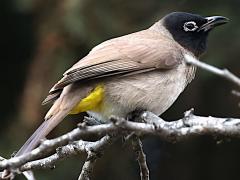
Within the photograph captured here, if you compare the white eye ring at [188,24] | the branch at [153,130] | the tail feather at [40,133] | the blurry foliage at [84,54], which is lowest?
the blurry foliage at [84,54]

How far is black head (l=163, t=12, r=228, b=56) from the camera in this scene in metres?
4.21

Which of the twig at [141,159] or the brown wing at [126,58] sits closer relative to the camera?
the twig at [141,159]

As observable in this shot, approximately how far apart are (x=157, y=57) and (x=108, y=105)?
51 cm

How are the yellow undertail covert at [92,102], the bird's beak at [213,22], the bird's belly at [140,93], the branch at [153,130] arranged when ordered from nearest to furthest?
1. the branch at [153,130]
2. the yellow undertail covert at [92,102]
3. the bird's belly at [140,93]
4. the bird's beak at [213,22]

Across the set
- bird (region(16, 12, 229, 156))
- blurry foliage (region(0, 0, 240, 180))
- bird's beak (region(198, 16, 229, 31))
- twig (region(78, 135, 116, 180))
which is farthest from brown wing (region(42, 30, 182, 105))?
blurry foliage (region(0, 0, 240, 180))

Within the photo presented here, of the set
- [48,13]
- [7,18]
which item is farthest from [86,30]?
[7,18]

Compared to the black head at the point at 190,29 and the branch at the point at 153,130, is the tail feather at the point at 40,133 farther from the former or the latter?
the black head at the point at 190,29

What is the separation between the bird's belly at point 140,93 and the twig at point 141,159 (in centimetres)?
53

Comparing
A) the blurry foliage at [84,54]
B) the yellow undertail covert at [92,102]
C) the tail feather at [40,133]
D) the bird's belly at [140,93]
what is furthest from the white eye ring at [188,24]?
the tail feather at [40,133]

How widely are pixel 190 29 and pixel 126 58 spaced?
0.68m

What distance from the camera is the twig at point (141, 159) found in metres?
3.04

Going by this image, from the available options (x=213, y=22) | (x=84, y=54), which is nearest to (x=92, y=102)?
(x=213, y=22)

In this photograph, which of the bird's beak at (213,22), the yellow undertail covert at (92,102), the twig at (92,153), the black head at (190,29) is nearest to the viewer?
the twig at (92,153)

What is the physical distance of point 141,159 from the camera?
3.07 meters
